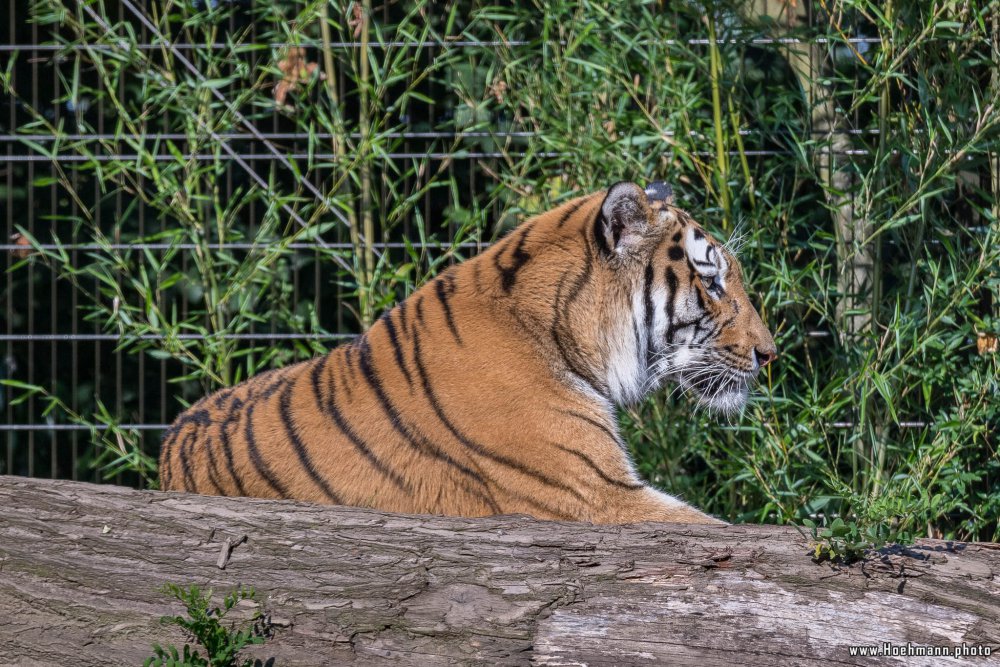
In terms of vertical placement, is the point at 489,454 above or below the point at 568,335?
below

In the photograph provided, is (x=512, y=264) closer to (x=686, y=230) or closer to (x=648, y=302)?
(x=648, y=302)

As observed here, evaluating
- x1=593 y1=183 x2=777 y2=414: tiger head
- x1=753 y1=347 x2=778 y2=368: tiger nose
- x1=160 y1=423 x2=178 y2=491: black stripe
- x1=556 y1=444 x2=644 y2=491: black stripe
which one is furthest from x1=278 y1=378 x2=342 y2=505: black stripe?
x1=753 y1=347 x2=778 y2=368: tiger nose

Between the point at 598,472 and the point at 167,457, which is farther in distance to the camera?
the point at 167,457

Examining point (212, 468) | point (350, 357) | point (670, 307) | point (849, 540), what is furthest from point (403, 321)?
point (849, 540)

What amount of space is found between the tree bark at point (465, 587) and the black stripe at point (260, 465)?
229 mm

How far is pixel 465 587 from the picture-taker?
184 cm

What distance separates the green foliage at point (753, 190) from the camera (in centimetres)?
294

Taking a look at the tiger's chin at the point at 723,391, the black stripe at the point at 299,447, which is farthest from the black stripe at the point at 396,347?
the tiger's chin at the point at 723,391

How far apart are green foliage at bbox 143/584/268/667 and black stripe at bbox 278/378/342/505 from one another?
0.42m

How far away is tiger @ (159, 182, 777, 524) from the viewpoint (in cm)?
224

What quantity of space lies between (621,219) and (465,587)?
3.30ft

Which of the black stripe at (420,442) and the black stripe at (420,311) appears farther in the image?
the black stripe at (420,311)

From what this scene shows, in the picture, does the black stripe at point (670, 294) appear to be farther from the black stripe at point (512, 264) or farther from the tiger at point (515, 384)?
the black stripe at point (512, 264)

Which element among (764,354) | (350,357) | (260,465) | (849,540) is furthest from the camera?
(764,354)
